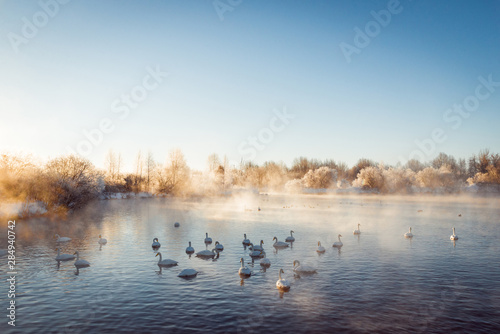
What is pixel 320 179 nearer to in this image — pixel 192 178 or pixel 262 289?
pixel 192 178

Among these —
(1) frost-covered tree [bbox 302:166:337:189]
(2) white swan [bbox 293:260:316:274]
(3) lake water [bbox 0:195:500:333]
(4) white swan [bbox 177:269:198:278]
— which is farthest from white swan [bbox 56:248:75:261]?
(1) frost-covered tree [bbox 302:166:337:189]

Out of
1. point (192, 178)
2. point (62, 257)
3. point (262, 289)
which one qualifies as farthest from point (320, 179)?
point (262, 289)

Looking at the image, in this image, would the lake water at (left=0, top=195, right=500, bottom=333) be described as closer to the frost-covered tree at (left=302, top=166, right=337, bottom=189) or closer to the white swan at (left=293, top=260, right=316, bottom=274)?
the white swan at (left=293, top=260, right=316, bottom=274)

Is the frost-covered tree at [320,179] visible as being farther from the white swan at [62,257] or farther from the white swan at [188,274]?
the white swan at [188,274]

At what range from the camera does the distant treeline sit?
157ft

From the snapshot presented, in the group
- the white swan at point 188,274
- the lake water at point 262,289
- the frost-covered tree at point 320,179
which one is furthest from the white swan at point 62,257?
the frost-covered tree at point 320,179

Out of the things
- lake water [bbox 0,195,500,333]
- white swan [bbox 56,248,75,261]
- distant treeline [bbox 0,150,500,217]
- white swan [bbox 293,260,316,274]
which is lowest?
lake water [bbox 0,195,500,333]

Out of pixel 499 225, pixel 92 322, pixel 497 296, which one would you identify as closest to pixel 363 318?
pixel 497 296

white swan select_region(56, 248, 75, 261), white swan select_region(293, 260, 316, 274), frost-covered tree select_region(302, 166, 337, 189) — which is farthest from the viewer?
frost-covered tree select_region(302, 166, 337, 189)

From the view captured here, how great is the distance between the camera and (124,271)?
21.1 meters

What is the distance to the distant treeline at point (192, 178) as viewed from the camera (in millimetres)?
47719

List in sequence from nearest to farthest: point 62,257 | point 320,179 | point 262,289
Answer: point 262,289 → point 62,257 → point 320,179

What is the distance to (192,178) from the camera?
118 metres

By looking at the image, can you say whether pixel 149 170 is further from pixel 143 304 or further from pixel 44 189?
pixel 143 304
